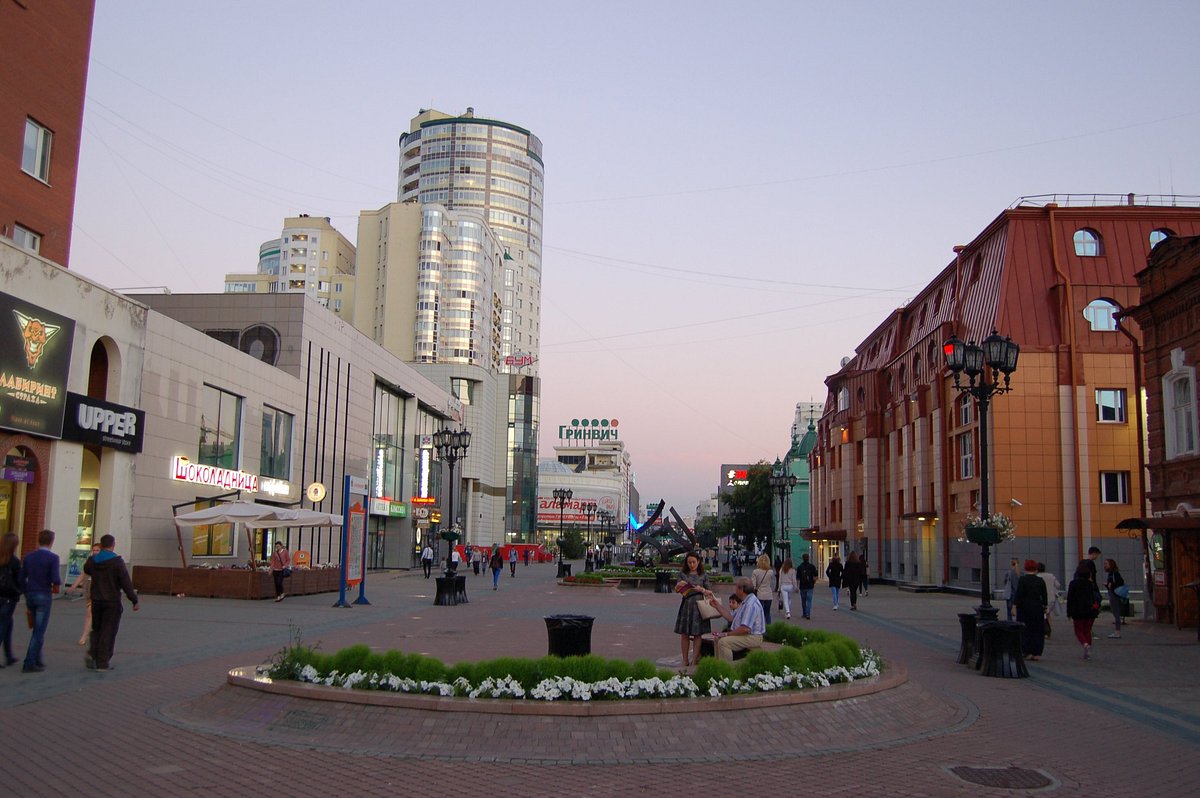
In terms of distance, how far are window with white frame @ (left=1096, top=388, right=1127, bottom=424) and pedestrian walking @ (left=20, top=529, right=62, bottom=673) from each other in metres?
36.8

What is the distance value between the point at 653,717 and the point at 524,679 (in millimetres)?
1299

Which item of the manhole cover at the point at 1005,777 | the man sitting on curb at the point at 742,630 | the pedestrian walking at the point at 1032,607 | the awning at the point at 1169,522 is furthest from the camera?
the awning at the point at 1169,522

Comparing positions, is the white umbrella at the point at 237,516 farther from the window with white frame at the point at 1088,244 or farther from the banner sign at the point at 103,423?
the window with white frame at the point at 1088,244

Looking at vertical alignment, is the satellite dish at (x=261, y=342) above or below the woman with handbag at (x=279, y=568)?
above

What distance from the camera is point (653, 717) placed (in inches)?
362

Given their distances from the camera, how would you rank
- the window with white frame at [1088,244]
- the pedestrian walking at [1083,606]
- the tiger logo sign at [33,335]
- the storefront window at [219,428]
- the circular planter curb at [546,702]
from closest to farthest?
the circular planter curb at [546,702] < the pedestrian walking at [1083,606] < the tiger logo sign at [33,335] < the storefront window at [219,428] < the window with white frame at [1088,244]

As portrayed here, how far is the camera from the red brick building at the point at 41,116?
2722cm

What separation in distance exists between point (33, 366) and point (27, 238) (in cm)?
573

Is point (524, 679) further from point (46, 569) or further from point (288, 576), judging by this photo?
point (288, 576)

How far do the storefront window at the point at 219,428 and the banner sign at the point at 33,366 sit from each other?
9.77 meters

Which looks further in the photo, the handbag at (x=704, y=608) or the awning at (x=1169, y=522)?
the awning at (x=1169, y=522)

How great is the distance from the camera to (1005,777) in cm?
822

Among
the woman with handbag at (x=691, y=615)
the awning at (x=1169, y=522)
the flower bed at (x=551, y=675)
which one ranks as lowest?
the flower bed at (x=551, y=675)

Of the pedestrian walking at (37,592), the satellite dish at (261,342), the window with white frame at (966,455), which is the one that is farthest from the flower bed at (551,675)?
the satellite dish at (261,342)
